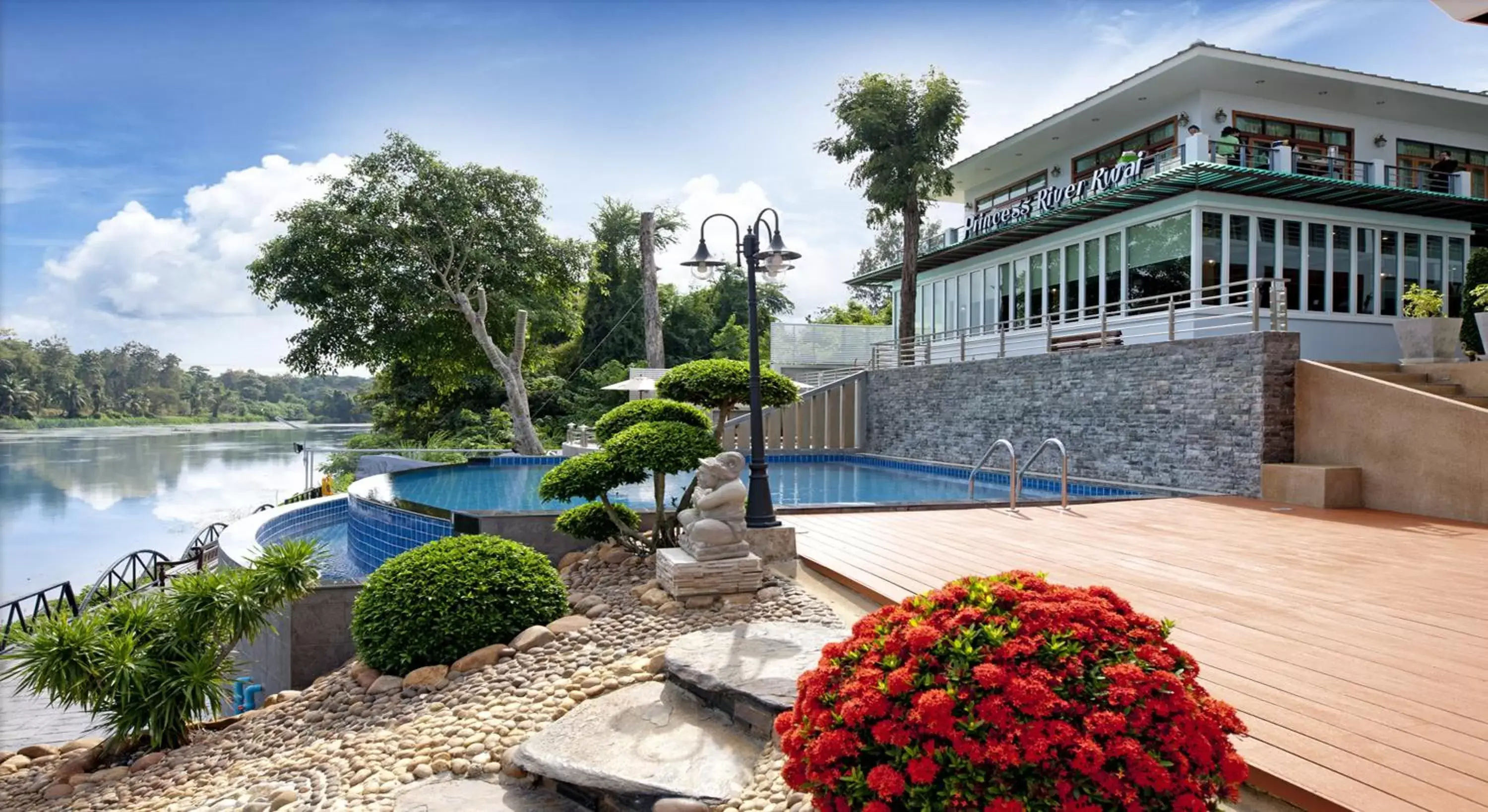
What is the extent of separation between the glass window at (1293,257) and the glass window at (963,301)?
298 inches

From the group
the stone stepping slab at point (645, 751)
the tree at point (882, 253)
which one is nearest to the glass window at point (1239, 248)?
the stone stepping slab at point (645, 751)

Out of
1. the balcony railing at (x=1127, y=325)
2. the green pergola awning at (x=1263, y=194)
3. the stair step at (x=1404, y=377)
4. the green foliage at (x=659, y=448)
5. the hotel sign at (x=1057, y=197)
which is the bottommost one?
the green foliage at (x=659, y=448)

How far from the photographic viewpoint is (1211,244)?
49.3 ft

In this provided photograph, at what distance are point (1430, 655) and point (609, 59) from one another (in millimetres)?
9170

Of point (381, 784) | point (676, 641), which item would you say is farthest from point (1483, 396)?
point (381, 784)

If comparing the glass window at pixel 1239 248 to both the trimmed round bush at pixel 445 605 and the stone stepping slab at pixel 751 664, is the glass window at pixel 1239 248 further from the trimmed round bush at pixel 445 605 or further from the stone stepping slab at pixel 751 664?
the trimmed round bush at pixel 445 605

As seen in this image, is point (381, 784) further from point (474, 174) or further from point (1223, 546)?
point (474, 174)

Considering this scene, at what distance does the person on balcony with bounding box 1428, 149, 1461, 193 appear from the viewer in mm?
16906

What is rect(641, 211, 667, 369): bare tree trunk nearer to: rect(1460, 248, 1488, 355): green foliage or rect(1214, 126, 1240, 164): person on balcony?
rect(1214, 126, 1240, 164): person on balcony

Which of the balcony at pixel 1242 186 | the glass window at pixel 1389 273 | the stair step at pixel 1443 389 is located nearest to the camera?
the stair step at pixel 1443 389

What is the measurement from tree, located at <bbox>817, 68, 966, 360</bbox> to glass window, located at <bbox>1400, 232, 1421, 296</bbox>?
9937 millimetres

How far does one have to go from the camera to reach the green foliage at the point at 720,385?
6883 millimetres

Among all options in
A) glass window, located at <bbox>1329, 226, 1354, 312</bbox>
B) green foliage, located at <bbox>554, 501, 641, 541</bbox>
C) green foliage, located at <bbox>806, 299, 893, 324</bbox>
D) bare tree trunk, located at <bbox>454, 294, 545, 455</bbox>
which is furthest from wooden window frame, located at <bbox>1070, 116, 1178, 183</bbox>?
green foliage, located at <bbox>554, 501, 641, 541</bbox>

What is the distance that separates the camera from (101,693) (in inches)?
206
